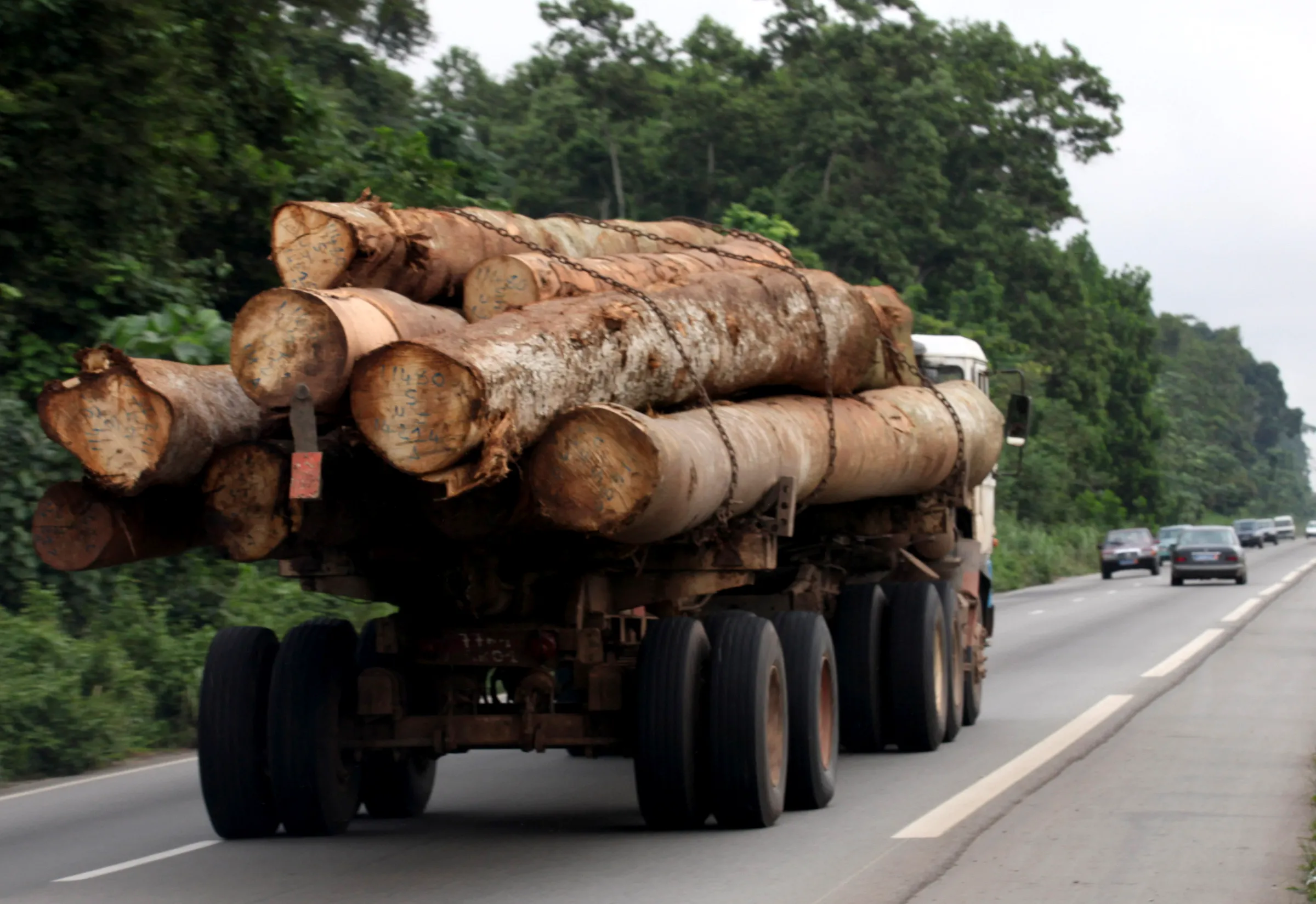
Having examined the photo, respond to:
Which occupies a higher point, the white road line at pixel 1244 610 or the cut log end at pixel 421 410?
the cut log end at pixel 421 410

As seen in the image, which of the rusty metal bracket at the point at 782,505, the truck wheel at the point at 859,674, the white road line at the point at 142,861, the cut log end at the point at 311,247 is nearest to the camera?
the white road line at the point at 142,861

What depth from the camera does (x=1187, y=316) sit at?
7116 inches

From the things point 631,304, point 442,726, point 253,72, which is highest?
point 253,72

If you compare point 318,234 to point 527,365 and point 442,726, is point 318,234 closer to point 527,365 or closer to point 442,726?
point 527,365

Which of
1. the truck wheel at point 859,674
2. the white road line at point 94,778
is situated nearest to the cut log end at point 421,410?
the white road line at point 94,778

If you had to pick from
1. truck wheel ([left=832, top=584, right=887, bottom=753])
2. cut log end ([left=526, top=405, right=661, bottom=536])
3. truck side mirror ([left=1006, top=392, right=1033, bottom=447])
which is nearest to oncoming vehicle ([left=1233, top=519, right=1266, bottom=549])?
truck side mirror ([left=1006, top=392, right=1033, bottom=447])

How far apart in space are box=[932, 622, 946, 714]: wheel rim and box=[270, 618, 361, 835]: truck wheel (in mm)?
5335

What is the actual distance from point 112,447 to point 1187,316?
180736 mm

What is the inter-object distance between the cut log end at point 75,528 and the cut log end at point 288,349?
93 centimetres

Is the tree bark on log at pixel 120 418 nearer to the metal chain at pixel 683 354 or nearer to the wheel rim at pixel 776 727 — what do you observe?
the metal chain at pixel 683 354

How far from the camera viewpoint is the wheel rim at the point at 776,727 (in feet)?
33.6

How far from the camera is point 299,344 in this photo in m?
7.79

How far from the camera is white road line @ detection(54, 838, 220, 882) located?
9.10 meters

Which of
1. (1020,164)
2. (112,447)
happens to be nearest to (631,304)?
(112,447)
